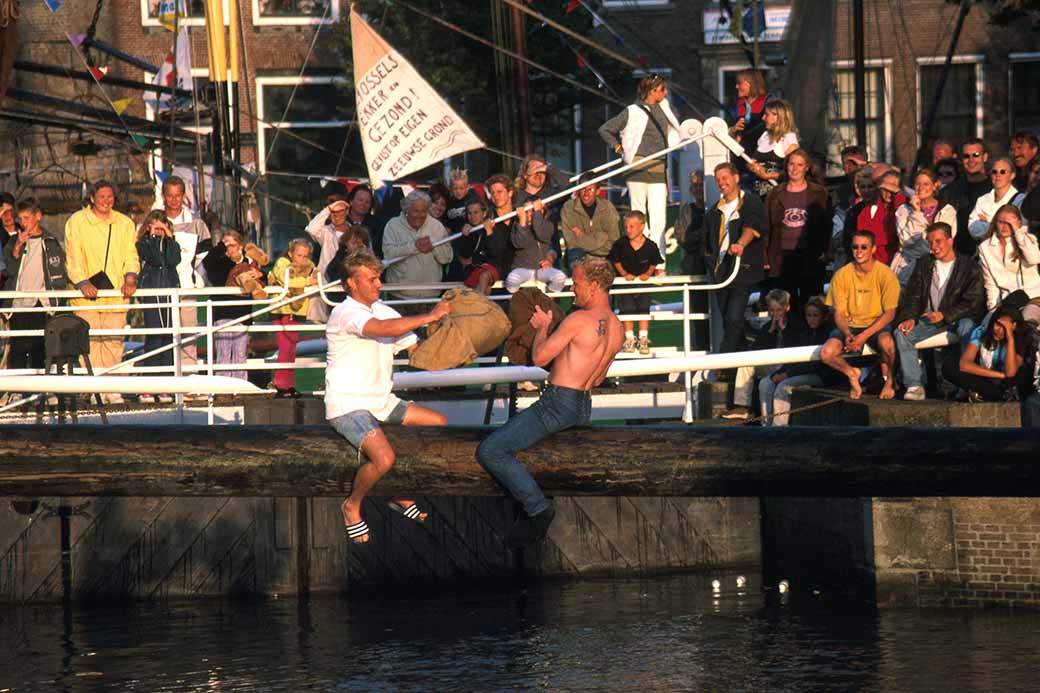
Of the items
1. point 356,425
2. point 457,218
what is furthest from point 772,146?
point 356,425

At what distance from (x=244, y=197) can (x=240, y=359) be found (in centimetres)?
409

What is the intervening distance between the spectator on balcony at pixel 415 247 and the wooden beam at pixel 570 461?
693 centimetres

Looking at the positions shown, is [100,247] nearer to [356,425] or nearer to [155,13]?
[356,425]

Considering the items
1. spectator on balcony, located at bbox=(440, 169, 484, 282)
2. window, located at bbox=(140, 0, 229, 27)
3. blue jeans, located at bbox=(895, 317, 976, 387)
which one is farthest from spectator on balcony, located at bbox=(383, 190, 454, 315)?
window, located at bbox=(140, 0, 229, 27)

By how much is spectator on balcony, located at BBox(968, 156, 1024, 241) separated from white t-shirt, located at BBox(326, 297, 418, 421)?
6416 millimetres

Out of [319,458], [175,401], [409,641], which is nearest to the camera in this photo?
[319,458]

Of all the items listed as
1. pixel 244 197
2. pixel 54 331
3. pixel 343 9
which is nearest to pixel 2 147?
pixel 343 9

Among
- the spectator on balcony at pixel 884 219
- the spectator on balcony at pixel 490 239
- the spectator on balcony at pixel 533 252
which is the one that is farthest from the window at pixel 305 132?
the spectator on balcony at pixel 884 219

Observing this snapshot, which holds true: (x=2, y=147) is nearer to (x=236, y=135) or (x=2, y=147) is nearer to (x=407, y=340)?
(x=236, y=135)

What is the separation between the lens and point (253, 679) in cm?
1270

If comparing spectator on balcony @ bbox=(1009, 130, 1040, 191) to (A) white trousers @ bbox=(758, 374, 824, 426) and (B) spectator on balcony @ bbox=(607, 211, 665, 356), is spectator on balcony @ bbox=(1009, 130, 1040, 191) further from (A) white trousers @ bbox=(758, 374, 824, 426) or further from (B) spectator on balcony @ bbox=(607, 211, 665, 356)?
(B) spectator on balcony @ bbox=(607, 211, 665, 356)

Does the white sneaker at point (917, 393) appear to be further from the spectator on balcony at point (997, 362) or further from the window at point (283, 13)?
the window at point (283, 13)

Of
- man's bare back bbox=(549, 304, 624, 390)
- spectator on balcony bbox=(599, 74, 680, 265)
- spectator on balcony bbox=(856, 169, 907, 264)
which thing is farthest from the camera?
spectator on balcony bbox=(599, 74, 680, 265)

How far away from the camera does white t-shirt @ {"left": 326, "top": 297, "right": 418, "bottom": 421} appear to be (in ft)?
33.3
